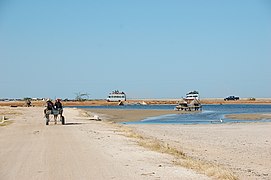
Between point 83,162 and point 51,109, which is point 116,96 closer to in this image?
point 51,109

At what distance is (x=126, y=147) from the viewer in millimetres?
17344

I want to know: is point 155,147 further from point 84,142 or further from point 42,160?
point 42,160

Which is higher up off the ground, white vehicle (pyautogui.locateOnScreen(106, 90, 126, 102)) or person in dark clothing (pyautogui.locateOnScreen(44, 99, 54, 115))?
white vehicle (pyautogui.locateOnScreen(106, 90, 126, 102))

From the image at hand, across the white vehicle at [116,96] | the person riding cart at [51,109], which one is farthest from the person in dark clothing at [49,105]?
the white vehicle at [116,96]

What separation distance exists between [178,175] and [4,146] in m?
8.92

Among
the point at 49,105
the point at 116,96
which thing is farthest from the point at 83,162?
the point at 116,96

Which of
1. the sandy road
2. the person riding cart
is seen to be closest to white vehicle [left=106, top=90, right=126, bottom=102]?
the person riding cart

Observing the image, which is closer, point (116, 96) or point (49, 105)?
point (49, 105)

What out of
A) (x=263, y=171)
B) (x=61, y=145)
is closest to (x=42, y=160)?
(x=61, y=145)

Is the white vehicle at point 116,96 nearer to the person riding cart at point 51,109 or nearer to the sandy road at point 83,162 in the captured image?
the person riding cart at point 51,109

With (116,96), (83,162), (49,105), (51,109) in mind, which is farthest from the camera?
(116,96)

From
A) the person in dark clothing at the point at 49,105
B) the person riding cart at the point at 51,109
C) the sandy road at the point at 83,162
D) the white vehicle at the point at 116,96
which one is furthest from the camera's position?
the white vehicle at the point at 116,96

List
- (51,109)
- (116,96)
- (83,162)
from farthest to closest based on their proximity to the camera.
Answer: (116,96) → (51,109) → (83,162)

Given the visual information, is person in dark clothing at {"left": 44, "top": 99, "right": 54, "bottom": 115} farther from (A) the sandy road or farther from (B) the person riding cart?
(A) the sandy road
